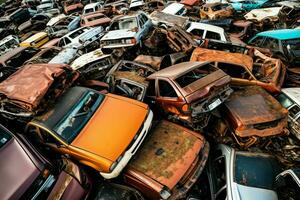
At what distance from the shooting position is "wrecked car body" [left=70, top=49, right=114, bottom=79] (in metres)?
9.57

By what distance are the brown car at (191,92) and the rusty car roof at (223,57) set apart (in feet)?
3.58

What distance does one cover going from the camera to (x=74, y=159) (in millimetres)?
5734

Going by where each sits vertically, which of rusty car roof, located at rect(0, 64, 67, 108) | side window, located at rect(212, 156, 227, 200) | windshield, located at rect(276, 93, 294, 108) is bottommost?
side window, located at rect(212, 156, 227, 200)

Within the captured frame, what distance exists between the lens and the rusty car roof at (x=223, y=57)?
7699 millimetres

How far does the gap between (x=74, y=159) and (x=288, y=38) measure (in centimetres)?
761

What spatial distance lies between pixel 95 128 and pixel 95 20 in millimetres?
11135

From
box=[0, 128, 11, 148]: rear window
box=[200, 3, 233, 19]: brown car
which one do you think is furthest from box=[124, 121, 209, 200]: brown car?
box=[200, 3, 233, 19]: brown car

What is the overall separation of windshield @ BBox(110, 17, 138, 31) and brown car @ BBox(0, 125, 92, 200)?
7157mm

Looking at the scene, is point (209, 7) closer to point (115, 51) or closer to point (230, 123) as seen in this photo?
point (115, 51)

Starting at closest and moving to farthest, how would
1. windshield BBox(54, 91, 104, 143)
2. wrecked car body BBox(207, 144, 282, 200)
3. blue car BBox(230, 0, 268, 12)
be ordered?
wrecked car body BBox(207, 144, 282, 200), windshield BBox(54, 91, 104, 143), blue car BBox(230, 0, 268, 12)

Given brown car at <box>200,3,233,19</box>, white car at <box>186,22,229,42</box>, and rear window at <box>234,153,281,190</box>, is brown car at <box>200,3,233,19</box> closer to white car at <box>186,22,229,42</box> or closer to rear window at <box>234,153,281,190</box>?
white car at <box>186,22,229,42</box>

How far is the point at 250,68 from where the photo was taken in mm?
7602

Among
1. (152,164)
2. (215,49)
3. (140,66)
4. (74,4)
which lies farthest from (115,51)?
(74,4)

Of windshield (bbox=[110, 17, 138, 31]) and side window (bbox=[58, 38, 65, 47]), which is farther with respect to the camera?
side window (bbox=[58, 38, 65, 47])
